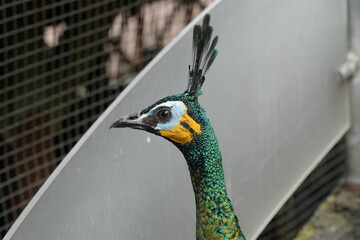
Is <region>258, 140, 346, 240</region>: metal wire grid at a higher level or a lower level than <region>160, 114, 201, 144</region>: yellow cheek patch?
lower

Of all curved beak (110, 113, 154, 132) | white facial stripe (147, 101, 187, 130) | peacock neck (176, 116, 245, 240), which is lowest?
peacock neck (176, 116, 245, 240)

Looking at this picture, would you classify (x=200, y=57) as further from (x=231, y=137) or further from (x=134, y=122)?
(x=231, y=137)

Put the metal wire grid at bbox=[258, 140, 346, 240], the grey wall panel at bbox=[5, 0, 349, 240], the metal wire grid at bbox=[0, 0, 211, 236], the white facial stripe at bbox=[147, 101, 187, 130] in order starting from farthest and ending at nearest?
the metal wire grid at bbox=[258, 140, 346, 240] → the metal wire grid at bbox=[0, 0, 211, 236] → the grey wall panel at bbox=[5, 0, 349, 240] → the white facial stripe at bbox=[147, 101, 187, 130]

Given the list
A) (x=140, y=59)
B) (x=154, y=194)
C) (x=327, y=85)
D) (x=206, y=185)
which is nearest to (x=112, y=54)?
(x=140, y=59)

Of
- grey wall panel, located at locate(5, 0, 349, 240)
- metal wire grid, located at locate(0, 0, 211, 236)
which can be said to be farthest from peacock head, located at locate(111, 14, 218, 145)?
metal wire grid, located at locate(0, 0, 211, 236)

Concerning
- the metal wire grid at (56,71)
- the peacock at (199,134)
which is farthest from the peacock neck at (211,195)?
the metal wire grid at (56,71)

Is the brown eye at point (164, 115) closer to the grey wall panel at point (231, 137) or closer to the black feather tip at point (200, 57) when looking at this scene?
the black feather tip at point (200, 57)

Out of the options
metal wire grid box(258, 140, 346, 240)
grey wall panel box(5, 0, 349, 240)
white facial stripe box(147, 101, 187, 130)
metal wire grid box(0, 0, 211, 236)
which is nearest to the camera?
white facial stripe box(147, 101, 187, 130)

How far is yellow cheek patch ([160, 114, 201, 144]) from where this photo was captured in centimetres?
194

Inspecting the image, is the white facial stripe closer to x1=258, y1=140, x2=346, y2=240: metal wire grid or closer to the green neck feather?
the green neck feather

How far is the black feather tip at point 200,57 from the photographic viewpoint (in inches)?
78.2

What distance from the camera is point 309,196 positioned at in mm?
3885

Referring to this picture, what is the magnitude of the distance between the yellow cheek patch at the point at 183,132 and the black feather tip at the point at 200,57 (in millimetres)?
73

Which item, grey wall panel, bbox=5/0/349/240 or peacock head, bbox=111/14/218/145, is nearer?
peacock head, bbox=111/14/218/145
